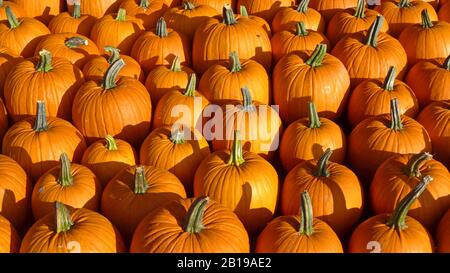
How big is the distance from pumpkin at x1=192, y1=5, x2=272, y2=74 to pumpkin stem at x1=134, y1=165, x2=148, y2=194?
141 centimetres

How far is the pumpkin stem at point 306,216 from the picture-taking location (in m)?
2.44

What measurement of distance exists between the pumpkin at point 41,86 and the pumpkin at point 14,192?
24.3 inches

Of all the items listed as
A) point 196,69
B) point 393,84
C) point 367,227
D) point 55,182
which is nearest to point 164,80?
point 196,69

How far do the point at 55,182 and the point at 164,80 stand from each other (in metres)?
1.15

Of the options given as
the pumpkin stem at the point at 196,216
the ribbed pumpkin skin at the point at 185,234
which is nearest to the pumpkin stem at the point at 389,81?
the ribbed pumpkin skin at the point at 185,234

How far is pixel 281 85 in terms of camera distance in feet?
12.1

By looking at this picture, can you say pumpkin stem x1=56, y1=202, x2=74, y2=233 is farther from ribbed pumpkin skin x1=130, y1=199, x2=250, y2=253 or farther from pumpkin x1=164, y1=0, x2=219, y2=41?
pumpkin x1=164, y1=0, x2=219, y2=41

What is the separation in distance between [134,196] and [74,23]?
2269mm

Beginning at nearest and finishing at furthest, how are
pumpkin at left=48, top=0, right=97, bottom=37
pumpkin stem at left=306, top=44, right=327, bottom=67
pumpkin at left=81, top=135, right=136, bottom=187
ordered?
pumpkin at left=81, top=135, right=136, bottom=187, pumpkin stem at left=306, top=44, right=327, bottom=67, pumpkin at left=48, top=0, right=97, bottom=37

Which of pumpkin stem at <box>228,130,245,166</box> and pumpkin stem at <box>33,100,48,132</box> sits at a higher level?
pumpkin stem at <box>33,100,48,132</box>

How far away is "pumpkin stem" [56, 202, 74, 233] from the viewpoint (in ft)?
7.98

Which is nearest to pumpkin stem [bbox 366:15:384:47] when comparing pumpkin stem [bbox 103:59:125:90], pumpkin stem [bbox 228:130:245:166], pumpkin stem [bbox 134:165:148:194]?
pumpkin stem [bbox 228:130:245:166]
